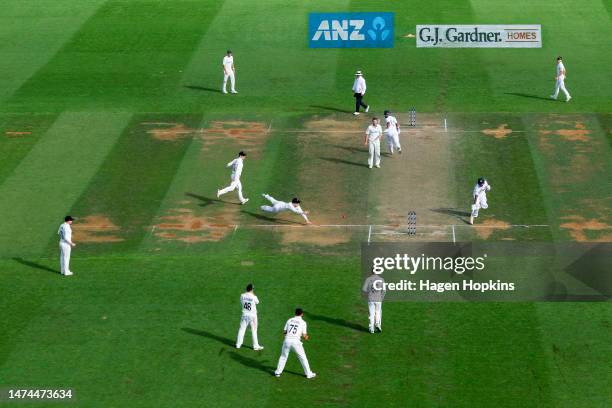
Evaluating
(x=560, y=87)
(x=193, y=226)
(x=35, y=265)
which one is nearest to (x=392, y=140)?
(x=193, y=226)

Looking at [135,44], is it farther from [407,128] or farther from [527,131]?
[527,131]

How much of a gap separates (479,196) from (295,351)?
13.4 meters

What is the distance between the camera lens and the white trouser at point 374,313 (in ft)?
118

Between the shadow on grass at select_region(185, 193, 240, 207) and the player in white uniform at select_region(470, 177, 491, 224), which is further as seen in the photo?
the shadow on grass at select_region(185, 193, 240, 207)

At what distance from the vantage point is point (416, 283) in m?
39.3

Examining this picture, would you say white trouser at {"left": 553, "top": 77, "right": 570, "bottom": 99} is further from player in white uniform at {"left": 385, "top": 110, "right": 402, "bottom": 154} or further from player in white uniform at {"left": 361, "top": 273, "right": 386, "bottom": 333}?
player in white uniform at {"left": 361, "top": 273, "right": 386, "bottom": 333}

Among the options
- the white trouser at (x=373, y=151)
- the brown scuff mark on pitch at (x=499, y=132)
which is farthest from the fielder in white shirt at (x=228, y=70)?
the brown scuff mark on pitch at (x=499, y=132)

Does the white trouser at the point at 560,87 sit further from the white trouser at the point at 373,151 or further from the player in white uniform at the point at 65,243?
the player in white uniform at the point at 65,243

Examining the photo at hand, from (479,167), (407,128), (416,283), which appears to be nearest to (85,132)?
(407,128)

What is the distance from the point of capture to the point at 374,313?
36031 mm

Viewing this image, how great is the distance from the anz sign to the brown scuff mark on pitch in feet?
47.0

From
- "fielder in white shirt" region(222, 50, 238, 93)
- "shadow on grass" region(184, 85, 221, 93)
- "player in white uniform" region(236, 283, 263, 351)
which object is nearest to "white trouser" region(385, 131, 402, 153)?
"fielder in white shirt" region(222, 50, 238, 93)

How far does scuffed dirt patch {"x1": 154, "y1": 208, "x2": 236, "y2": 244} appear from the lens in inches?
1725

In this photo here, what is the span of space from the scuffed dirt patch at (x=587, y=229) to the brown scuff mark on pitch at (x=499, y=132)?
938 cm
